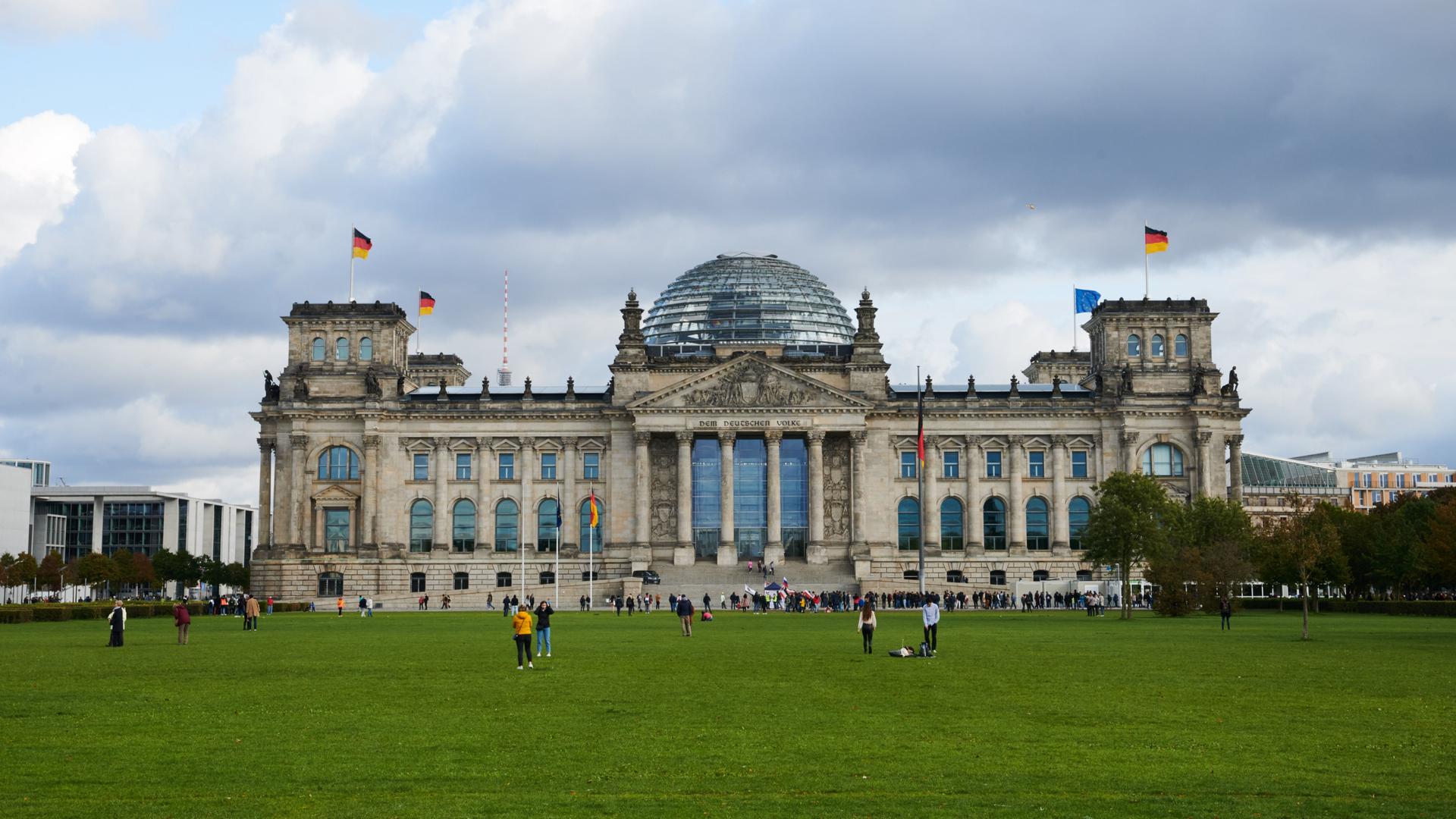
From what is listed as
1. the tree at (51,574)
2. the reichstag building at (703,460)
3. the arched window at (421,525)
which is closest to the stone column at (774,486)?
the reichstag building at (703,460)

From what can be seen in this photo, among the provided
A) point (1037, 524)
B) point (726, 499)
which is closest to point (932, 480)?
point (1037, 524)

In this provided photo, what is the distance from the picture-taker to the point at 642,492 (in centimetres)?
13000

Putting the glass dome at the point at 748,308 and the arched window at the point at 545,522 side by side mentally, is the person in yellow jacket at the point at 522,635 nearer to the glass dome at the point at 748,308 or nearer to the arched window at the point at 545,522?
the arched window at the point at 545,522

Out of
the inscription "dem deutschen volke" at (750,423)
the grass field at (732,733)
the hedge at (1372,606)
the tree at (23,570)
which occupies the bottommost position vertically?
the grass field at (732,733)

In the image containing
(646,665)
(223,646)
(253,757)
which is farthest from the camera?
(223,646)

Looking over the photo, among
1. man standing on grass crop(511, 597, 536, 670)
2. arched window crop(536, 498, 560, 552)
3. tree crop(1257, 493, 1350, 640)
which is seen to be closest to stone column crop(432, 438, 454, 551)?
arched window crop(536, 498, 560, 552)

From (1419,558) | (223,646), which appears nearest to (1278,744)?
(223,646)

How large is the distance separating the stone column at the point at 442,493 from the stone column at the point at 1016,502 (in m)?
46.5

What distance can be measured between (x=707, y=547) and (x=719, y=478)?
5791mm

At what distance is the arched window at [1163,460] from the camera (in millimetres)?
132000

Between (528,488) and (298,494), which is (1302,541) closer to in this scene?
(528,488)

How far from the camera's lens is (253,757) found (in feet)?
81.0

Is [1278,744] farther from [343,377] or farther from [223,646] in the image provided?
[343,377]

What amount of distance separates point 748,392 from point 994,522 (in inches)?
924
